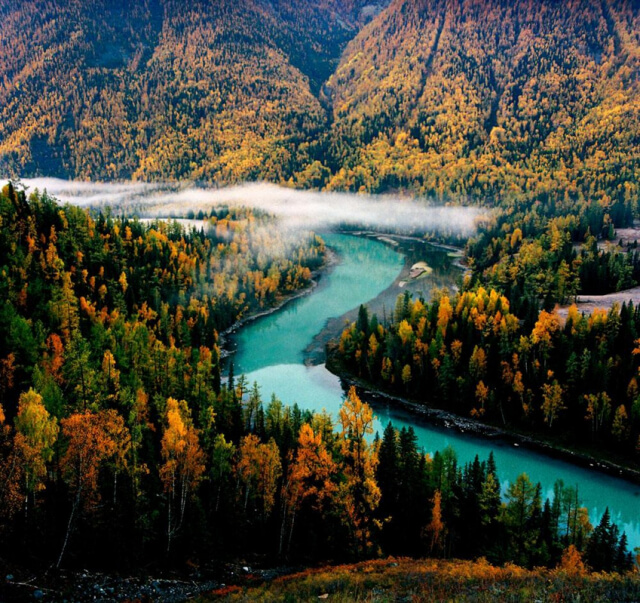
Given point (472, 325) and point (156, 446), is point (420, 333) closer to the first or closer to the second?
point (472, 325)

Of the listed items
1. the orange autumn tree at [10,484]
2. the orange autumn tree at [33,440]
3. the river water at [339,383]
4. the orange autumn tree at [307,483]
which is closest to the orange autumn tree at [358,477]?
the orange autumn tree at [307,483]

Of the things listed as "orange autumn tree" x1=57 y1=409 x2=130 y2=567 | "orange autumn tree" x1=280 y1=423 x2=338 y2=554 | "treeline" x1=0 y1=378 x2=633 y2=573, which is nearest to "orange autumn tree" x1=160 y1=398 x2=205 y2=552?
"treeline" x1=0 y1=378 x2=633 y2=573

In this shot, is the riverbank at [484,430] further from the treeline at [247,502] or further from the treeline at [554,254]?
the treeline at [554,254]

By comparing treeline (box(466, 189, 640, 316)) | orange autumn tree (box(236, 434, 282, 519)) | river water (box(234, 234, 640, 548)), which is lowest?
river water (box(234, 234, 640, 548))

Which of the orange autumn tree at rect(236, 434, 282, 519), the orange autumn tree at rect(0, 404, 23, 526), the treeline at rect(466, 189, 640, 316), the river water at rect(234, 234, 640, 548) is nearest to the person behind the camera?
the orange autumn tree at rect(0, 404, 23, 526)

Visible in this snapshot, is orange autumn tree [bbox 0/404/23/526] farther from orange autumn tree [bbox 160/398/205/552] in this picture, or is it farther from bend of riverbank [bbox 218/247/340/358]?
bend of riverbank [bbox 218/247/340/358]
